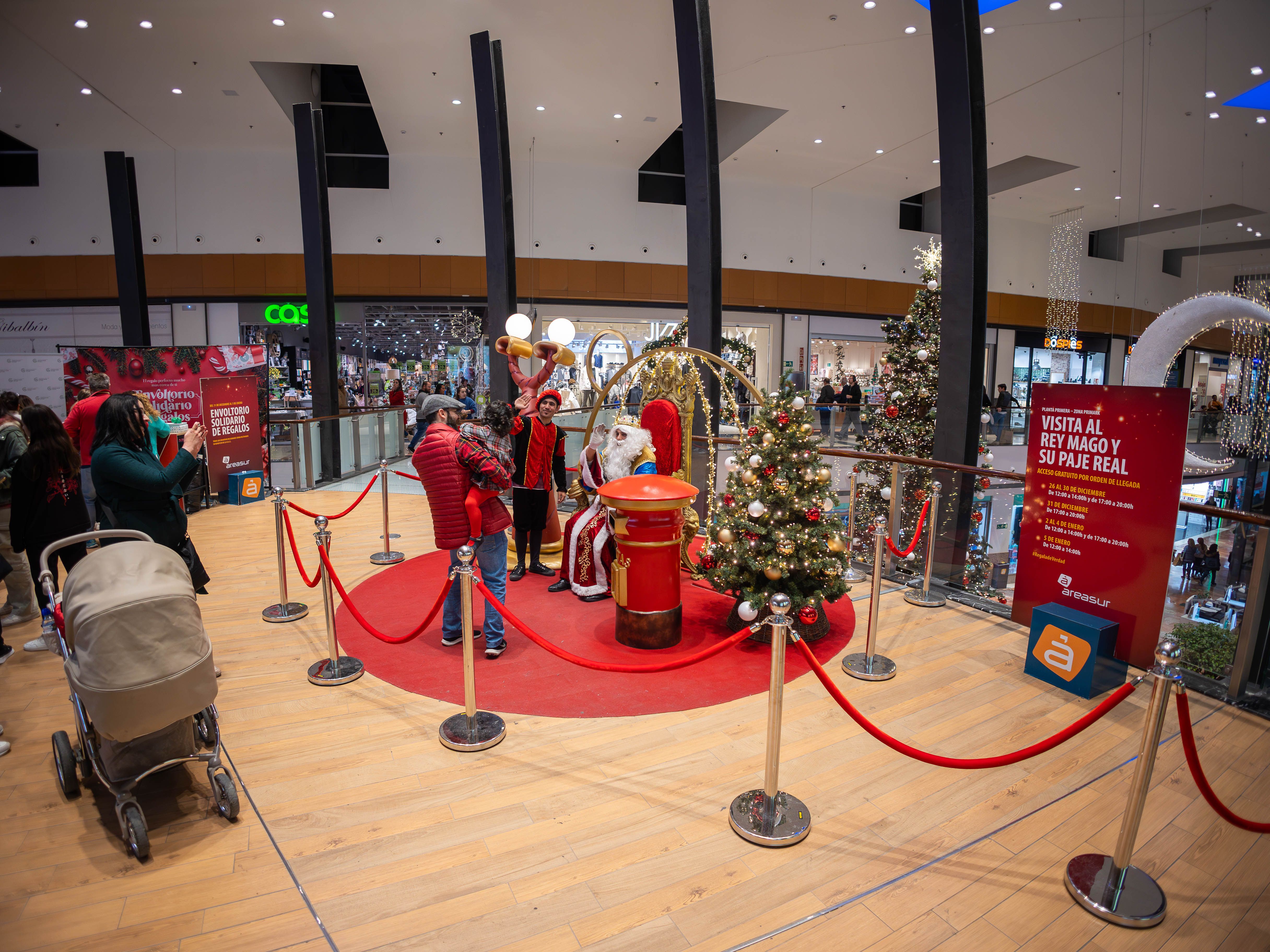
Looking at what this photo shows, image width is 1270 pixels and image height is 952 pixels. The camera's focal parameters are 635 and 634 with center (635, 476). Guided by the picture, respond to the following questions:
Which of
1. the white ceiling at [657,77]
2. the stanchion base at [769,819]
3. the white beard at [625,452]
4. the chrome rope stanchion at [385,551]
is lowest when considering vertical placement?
the stanchion base at [769,819]

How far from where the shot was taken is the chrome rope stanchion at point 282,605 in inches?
181

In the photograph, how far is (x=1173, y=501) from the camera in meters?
3.36

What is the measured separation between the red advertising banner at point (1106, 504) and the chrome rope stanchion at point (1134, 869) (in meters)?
1.69

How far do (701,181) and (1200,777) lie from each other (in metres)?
Result: 6.41

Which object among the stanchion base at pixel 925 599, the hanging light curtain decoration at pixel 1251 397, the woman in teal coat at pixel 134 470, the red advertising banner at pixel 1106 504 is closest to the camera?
the woman in teal coat at pixel 134 470

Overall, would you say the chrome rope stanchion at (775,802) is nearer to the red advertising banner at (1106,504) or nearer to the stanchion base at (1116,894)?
the stanchion base at (1116,894)

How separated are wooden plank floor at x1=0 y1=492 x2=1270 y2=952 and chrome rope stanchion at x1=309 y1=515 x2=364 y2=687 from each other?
0.34 feet

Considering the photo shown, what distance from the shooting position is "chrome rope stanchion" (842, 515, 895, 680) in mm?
3734

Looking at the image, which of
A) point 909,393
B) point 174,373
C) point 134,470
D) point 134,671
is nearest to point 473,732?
point 134,671

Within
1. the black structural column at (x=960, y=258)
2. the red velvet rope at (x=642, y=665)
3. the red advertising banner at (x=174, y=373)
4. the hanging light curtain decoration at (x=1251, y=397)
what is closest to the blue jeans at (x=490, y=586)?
the red velvet rope at (x=642, y=665)

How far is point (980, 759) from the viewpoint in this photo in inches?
88.2

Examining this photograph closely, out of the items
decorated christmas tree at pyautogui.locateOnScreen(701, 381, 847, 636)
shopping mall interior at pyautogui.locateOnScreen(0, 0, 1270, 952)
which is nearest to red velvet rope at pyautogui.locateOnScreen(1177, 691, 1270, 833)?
shopping mall interior at pyautogui.locateOnScreen(0, 0, 1270, 952)

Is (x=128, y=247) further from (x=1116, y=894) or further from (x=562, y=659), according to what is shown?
(x=1116, y=894)

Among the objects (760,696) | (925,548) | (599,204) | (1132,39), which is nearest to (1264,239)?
(1132,39)
